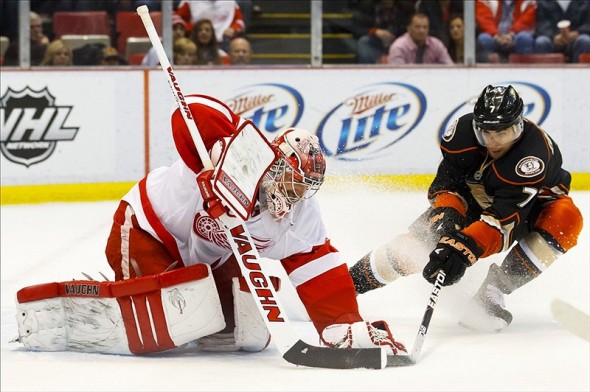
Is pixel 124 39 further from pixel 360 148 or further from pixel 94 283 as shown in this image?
pixel 94 283

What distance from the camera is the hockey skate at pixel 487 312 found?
3.94 meters

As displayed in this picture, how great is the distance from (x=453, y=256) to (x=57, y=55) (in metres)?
3.85

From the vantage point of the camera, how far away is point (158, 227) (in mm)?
3639

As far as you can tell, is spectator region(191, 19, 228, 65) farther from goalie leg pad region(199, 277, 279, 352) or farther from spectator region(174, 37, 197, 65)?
goalie leg pad region(199, 277, 279, 352)

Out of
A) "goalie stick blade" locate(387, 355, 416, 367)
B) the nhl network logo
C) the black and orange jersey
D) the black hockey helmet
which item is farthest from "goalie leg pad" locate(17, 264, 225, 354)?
the nhl network logo

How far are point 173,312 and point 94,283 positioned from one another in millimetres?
259

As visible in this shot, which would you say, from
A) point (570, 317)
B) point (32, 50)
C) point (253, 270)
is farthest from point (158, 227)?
point (32, 50)

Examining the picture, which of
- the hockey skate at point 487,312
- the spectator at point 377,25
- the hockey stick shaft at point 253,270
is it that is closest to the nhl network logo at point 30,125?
the spectator at point 377,25

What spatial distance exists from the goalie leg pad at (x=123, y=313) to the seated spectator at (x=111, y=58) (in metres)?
3.57

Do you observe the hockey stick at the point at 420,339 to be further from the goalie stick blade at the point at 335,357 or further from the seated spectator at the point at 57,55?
the seated spectator at the point at 57,55

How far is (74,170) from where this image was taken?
6855 millimetres

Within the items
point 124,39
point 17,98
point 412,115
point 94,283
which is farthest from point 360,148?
point 94,283

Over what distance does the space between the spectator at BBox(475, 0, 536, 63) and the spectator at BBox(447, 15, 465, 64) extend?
9cm

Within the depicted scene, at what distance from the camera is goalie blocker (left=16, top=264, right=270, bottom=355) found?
3439 millimetres
